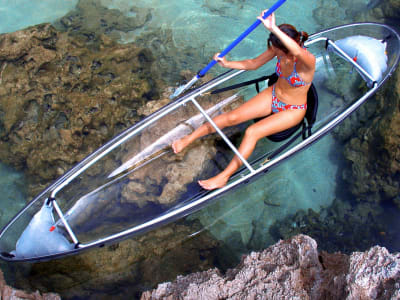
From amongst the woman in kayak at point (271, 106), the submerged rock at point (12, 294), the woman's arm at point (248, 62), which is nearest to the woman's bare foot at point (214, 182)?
the woman in kayak at point (271, 106)

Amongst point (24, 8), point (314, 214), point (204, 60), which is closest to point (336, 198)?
point (314, 214)

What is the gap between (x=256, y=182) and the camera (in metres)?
4.52

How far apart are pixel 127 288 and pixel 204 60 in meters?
3.62

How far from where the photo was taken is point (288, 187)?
453cm

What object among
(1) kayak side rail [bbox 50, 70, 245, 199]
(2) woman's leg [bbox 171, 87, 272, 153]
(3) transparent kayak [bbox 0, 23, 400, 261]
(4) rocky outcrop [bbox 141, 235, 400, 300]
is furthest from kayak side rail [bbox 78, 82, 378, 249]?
(1) kayak side rail [bbox 50, 70, 245, 199]

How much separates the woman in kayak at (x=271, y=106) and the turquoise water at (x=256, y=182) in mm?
1099

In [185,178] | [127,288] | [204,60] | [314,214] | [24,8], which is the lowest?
[314,214]

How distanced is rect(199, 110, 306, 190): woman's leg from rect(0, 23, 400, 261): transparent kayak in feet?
0.29

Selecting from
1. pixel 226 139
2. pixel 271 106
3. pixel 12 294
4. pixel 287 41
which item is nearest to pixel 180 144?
pixel 226 139

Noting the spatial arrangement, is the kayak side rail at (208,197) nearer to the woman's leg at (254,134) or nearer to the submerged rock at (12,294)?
the woman's leg at (254,134)

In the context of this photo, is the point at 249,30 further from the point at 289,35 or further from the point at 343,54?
the point at 343,54

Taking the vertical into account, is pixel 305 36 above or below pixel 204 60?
below

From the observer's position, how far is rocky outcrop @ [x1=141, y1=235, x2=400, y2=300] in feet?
Answer: 7.14

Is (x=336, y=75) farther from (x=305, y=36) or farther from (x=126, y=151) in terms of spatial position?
(x=126, y=151)
